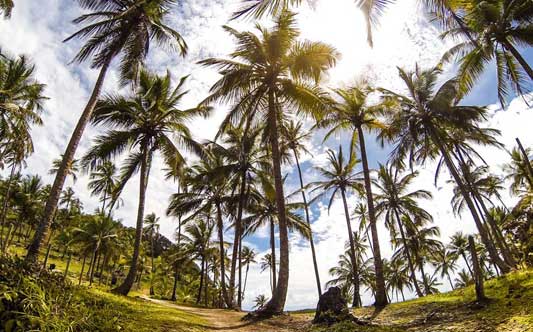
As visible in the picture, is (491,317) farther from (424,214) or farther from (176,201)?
(176,201)

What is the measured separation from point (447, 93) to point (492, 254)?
7.89 meters

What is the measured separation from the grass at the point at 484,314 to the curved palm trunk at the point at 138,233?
10.0 m

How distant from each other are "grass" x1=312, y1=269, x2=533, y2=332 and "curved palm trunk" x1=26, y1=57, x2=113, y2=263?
7641 millimetres

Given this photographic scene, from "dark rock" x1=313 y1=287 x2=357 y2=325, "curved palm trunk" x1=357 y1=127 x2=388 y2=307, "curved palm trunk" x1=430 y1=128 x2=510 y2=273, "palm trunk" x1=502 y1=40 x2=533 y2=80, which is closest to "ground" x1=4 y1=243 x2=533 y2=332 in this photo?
"dark rock" x1=313 y1=287 x2=357 y2=325

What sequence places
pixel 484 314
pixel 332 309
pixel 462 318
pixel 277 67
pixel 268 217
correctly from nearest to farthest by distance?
1. pixel 484 314
2. pixel 462 318
3. pixel 332 309
4. pixel 277 67
5. pixel 268 217

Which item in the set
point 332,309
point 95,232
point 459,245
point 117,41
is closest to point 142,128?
point 117,41

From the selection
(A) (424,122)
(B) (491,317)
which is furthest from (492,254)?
(B) (491,317)

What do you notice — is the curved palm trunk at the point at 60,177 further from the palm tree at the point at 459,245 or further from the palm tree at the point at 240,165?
the palm tree at the point at 459,245

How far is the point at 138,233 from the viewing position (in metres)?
15.2

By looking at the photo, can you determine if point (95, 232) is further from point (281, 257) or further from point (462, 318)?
point (462, 318)

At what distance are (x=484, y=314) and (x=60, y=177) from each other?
11359 mm

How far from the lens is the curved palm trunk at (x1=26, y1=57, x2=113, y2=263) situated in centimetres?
796

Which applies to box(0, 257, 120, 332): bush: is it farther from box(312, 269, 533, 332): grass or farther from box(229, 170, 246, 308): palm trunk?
box(229, 170, 246, 308): palm trunk

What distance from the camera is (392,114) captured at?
16.6 meters
